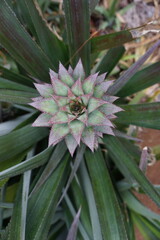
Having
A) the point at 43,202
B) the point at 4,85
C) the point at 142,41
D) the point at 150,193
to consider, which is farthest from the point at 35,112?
the point at 142,41

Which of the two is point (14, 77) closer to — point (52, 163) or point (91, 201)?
point (52, 163)

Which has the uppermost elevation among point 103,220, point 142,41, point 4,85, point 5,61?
point 142,41

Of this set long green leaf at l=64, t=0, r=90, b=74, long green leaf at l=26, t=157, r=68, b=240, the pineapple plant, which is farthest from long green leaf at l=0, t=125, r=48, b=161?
long green leaf at l=64, t=0, r=90, b=74

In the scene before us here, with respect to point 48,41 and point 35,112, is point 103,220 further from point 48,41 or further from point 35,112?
point 48,41

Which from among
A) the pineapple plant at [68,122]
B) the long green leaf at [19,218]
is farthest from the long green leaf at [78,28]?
the long green leaf at [19,218]

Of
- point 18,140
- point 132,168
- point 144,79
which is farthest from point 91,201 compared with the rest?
point 144,79

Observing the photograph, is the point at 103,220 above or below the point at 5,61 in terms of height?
below
